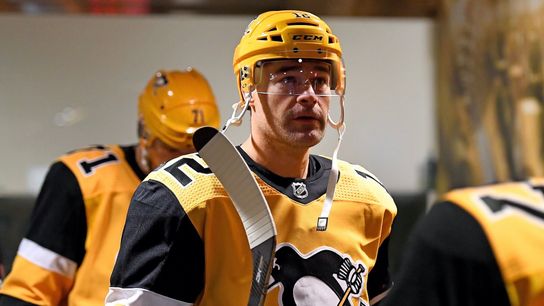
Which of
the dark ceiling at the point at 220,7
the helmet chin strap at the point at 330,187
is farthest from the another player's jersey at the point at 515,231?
the dark ceiling at the point at 220,7

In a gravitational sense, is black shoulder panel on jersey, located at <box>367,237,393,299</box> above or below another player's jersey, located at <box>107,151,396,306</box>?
below

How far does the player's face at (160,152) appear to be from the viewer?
114 inches

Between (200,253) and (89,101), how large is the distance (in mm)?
2515

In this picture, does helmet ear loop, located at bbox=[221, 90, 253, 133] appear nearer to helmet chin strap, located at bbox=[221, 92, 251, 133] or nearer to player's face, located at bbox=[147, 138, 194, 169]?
helmet chin strap, located at bbox=[221, 92, 251, 133]

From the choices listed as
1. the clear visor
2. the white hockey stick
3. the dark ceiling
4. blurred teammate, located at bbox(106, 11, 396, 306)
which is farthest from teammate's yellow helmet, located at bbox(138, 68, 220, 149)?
the dark ceiling

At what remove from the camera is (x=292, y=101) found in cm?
218

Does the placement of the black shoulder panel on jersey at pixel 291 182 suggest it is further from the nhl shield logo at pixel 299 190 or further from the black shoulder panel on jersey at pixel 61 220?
the black shoulder panel on jersey at pixel 61 220

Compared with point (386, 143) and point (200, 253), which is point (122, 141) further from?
point (200, 253)

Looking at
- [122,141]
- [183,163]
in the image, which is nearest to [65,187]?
[183,163]

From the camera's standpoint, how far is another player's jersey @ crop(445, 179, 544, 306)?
1.17 metres

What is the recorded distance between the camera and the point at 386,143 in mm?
4590

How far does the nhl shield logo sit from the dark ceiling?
2145mm

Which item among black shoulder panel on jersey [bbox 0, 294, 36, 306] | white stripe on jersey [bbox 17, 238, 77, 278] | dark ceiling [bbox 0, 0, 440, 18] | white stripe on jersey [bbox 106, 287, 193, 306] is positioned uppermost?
dark ceiling [bbox 0, 0, 440, 18]

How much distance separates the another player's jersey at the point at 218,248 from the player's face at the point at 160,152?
71 cm
